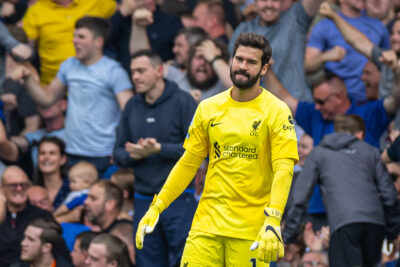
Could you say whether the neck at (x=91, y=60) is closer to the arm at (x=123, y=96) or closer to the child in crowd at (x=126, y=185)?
the arm at (x=123, y=96)

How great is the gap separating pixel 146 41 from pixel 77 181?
2050 millimetres

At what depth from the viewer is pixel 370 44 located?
10094 millimetres

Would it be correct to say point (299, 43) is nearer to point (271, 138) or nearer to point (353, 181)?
point (353, 181)

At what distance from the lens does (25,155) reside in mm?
11281

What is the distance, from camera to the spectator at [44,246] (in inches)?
373

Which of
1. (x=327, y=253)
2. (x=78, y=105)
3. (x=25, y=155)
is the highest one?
(x=78, y=105)

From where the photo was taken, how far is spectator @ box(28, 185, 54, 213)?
10516 millimetres

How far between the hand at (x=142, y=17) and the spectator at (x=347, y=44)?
79.6 inches

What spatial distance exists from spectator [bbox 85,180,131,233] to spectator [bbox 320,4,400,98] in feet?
10.5

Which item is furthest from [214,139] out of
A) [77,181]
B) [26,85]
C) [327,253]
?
[26,85]

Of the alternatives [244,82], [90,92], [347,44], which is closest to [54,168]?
[90,92]

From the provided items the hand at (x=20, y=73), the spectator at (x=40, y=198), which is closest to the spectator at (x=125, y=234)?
the spectator at (x=40, y=198)

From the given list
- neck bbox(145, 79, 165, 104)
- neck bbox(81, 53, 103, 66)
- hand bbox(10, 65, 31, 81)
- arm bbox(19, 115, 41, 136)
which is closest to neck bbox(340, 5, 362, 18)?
neck bbox(81, 53, 103, 66)

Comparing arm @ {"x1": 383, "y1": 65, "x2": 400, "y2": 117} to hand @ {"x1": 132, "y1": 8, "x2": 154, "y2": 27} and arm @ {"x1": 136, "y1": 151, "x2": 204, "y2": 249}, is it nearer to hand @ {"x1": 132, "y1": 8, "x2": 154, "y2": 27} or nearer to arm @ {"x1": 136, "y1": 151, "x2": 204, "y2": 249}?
hand @ {"x1": 132, "y1": 8, "x2": 154, "y2": 27}
